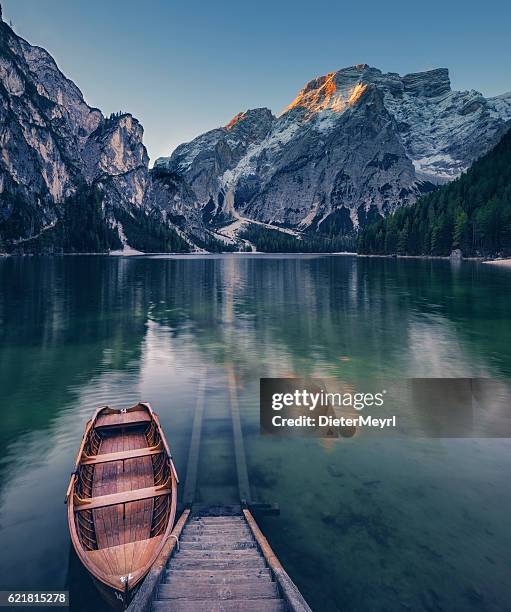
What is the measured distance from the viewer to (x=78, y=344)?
4106 cm

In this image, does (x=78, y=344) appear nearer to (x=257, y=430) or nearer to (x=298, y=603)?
(x=257, y=430)

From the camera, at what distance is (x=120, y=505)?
1200cm

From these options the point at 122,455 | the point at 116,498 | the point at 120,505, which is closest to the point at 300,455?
the point at 122,455

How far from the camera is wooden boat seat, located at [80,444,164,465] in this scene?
1441cm

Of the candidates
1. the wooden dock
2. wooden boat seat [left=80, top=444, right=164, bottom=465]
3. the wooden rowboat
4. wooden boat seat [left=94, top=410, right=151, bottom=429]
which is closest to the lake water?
the wooden rowboat

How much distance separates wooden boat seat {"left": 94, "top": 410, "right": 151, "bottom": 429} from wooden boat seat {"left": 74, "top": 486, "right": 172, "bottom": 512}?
5567 millimetres

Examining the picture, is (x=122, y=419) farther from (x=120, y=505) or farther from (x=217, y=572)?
(x=217, y=572)

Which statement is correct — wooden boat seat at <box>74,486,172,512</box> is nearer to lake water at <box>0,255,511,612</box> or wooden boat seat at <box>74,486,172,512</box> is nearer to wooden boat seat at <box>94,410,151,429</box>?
lake water at <box>0,255,511,612</box>

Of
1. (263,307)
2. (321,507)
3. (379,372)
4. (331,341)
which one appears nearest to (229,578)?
(321,507)

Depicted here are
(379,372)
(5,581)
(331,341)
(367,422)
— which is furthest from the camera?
(331,341)

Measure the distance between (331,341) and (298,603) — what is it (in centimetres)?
3476

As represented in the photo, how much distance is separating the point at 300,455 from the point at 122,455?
308 inches

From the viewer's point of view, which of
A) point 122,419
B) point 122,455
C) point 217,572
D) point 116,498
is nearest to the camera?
point 217,572

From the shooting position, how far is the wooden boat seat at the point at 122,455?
14414 mm
